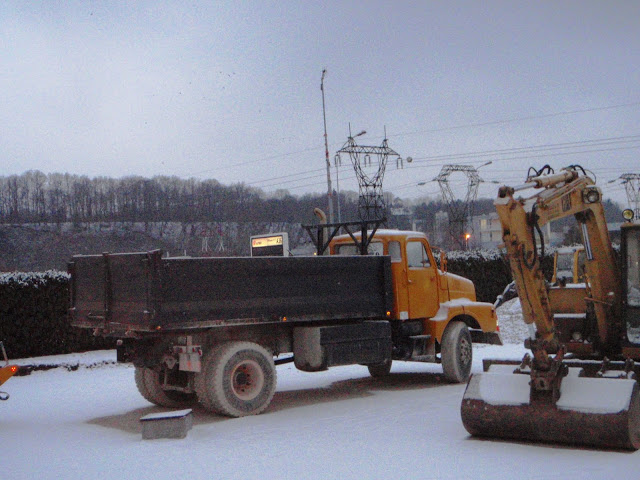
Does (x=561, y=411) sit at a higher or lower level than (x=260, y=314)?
lower

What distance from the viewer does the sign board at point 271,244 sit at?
2009 centimetres

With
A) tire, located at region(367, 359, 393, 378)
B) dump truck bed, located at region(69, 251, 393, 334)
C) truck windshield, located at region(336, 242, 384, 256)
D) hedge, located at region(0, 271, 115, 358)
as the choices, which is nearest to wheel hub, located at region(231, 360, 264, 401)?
dump truck bed, located at region(69, 251, 393, 334)

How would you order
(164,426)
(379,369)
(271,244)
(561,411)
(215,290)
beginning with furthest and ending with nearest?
(271,244), (379,369), (215,290), (164,426), (561,411)

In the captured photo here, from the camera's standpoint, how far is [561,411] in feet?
25.2

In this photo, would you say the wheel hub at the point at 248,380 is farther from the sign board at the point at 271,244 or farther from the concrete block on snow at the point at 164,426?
the sign board at the point at 271,244

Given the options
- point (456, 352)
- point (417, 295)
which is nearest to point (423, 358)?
point (456, 352)

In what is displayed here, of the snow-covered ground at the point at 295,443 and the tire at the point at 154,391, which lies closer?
the snow-covered ground at the point at 295,443

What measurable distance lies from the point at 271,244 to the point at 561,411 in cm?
1402

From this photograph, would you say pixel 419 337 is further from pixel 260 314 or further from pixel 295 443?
pixel 295 443

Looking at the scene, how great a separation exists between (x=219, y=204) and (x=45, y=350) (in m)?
27.9

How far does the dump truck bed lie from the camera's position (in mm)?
9414

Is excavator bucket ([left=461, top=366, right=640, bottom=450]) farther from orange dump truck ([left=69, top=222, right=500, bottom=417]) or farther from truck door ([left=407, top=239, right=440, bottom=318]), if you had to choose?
truck door ([left=407, top=239, right=440, bottom=318])

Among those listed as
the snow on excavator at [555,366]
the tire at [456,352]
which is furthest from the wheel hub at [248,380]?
the tire at [456,352]

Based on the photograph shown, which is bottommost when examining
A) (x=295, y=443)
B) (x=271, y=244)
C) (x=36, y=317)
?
(x=295, y=443)
